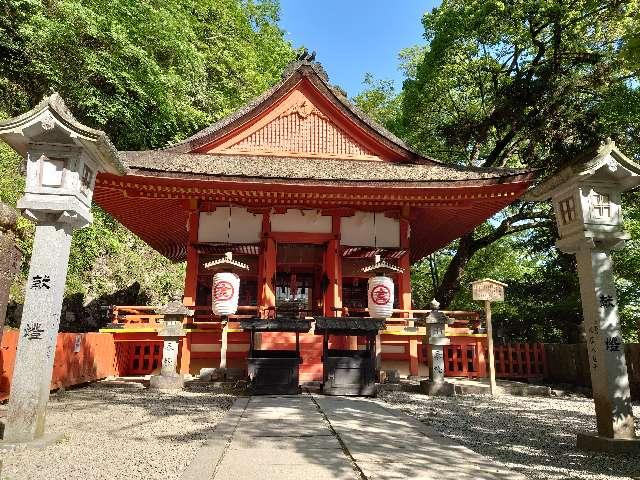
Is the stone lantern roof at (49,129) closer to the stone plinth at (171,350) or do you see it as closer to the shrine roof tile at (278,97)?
the stone plinth at (171,350)

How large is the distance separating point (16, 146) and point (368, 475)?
5.49 m

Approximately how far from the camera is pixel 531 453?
15.2 feet

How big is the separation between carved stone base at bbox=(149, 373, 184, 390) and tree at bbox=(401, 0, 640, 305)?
40.6 feet

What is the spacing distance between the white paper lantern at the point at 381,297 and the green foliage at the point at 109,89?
11.8 m

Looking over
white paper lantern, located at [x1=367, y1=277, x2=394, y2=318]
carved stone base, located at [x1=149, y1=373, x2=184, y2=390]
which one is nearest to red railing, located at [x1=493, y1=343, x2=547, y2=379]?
white paper lantern, located at [x1=367, y1=277, x2=394, y2=318]

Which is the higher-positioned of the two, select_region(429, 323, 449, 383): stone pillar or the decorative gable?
the decorative gable

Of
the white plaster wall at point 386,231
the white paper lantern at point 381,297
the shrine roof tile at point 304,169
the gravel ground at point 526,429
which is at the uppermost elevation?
the shrine roof tile at point 304,169

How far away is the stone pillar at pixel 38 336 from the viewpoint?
4.59 m

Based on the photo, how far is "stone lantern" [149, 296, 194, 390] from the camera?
9156 mm

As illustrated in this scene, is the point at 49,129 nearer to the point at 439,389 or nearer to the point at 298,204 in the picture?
the point at 298,204

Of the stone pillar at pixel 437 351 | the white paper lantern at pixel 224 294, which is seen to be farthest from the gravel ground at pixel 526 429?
the white paper lantern at pixel 224 294

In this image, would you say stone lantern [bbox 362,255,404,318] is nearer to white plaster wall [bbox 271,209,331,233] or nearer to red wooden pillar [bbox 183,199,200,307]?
white plaster wall [bbox 271,209,331,233]

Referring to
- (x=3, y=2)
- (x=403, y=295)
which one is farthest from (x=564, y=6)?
(x=3, y=2)

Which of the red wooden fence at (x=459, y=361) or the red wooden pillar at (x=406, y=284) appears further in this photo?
the red wooden fence at (x=459, y=361)
